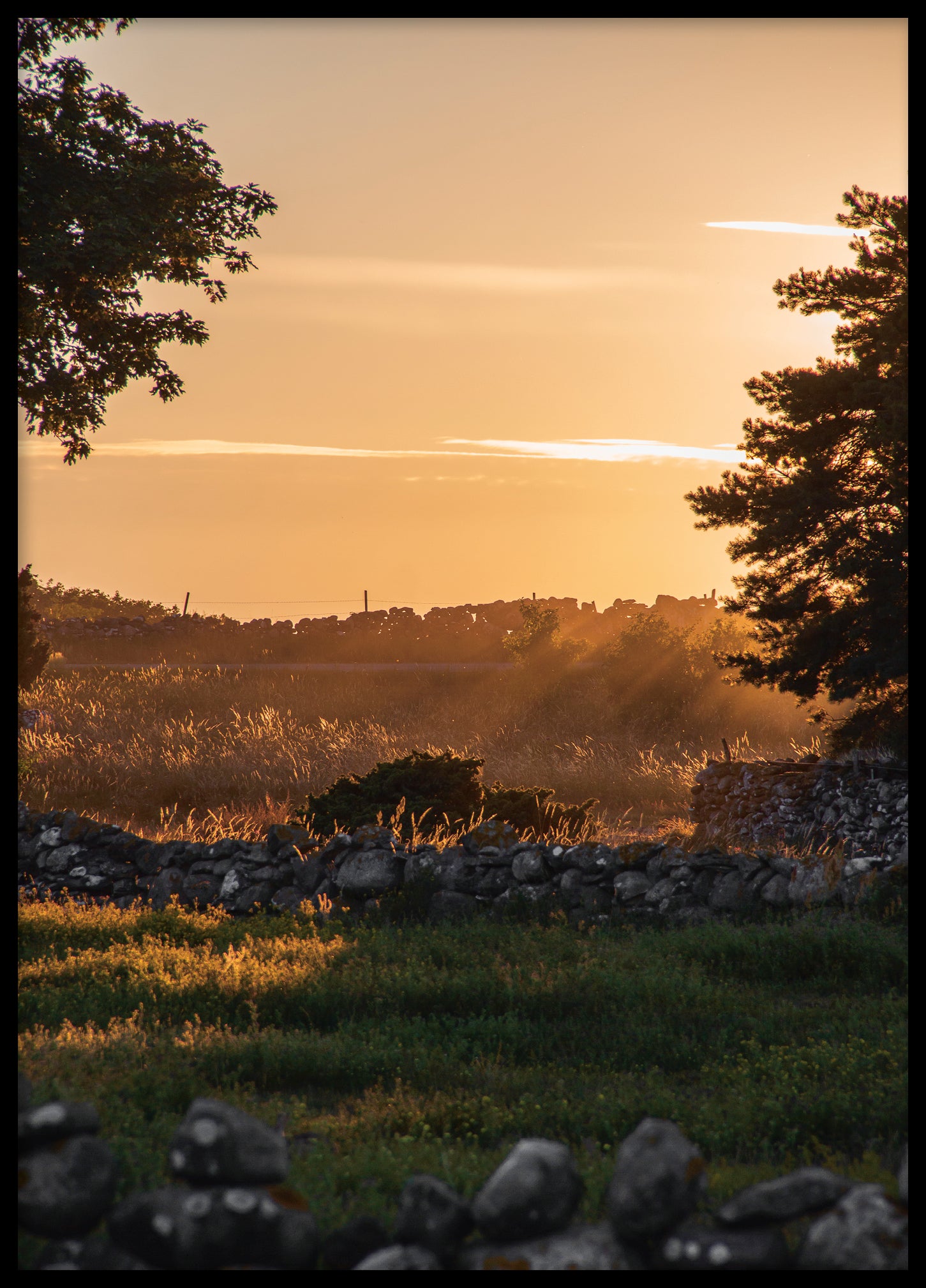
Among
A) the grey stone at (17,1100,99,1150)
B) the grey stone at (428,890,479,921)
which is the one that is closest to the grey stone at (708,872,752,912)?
the grey stone at (428,890,479,921)

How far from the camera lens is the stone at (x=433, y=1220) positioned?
3822 millimetres

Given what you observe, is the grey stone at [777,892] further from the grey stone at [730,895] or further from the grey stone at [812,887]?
the grey stone at [730,895]

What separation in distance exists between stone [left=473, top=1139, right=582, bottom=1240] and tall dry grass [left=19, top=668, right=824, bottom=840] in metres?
11.0

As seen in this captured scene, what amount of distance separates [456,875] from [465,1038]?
406 centimetres

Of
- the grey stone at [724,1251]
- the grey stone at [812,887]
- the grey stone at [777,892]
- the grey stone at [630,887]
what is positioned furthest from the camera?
the grey stone at [630,887]

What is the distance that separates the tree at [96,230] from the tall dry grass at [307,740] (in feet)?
20.3

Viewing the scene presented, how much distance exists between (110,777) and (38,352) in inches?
304

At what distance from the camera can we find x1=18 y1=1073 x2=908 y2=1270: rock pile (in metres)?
3.69

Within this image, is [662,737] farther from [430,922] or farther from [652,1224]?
[652,1224]

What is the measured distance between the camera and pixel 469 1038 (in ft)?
25.6

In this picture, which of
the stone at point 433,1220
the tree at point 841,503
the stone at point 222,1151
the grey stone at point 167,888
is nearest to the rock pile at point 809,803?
the tree at point 841,503

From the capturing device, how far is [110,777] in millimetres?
19531

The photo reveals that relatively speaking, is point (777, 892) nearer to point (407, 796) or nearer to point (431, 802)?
point (431, 802)
